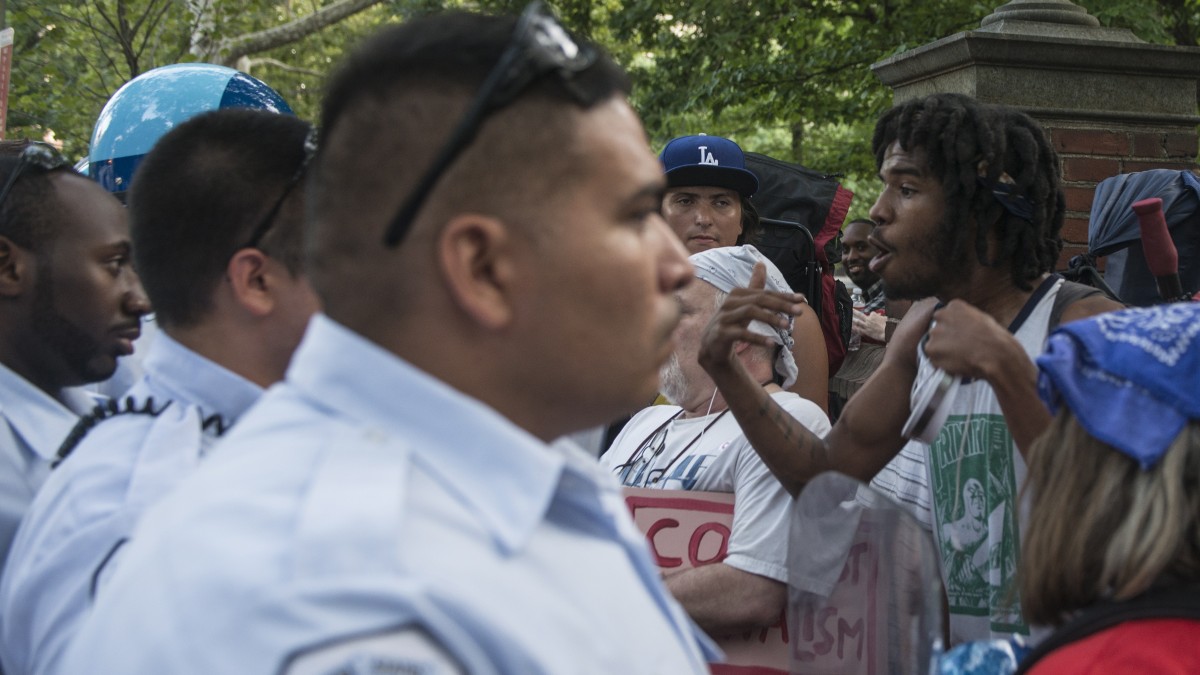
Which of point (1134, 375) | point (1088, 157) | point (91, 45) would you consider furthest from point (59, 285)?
point (91, 45)

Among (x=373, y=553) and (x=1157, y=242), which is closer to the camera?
(x=373, y=553)

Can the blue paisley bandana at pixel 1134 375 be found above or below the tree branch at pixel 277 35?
above

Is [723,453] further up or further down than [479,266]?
further down

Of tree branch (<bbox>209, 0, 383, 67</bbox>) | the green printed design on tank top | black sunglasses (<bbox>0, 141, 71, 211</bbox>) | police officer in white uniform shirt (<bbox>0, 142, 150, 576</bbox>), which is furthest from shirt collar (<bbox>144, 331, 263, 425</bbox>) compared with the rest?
tree branch (<bbox>209, 0, 383, 67</bbox>)

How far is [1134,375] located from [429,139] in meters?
1.23

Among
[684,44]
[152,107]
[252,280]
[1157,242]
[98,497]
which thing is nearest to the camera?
[98,497]

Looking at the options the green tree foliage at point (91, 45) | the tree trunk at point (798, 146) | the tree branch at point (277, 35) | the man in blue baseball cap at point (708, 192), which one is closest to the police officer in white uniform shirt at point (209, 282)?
the man in blue baseball cap at point (708, 192)

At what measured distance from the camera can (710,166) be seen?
511cm

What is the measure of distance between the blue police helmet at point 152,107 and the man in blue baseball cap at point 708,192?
5.87 ft

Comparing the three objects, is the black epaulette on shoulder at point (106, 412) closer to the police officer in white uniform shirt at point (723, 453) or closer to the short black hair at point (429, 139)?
the short black hair at point (429, 139)

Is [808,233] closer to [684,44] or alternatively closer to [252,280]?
[252,280]

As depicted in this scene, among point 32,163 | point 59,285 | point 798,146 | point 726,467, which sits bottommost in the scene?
point 798,146

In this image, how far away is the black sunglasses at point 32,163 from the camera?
272 centimetres

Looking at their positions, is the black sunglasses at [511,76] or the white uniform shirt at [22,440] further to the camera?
the white uniform shirt at [22,440]
